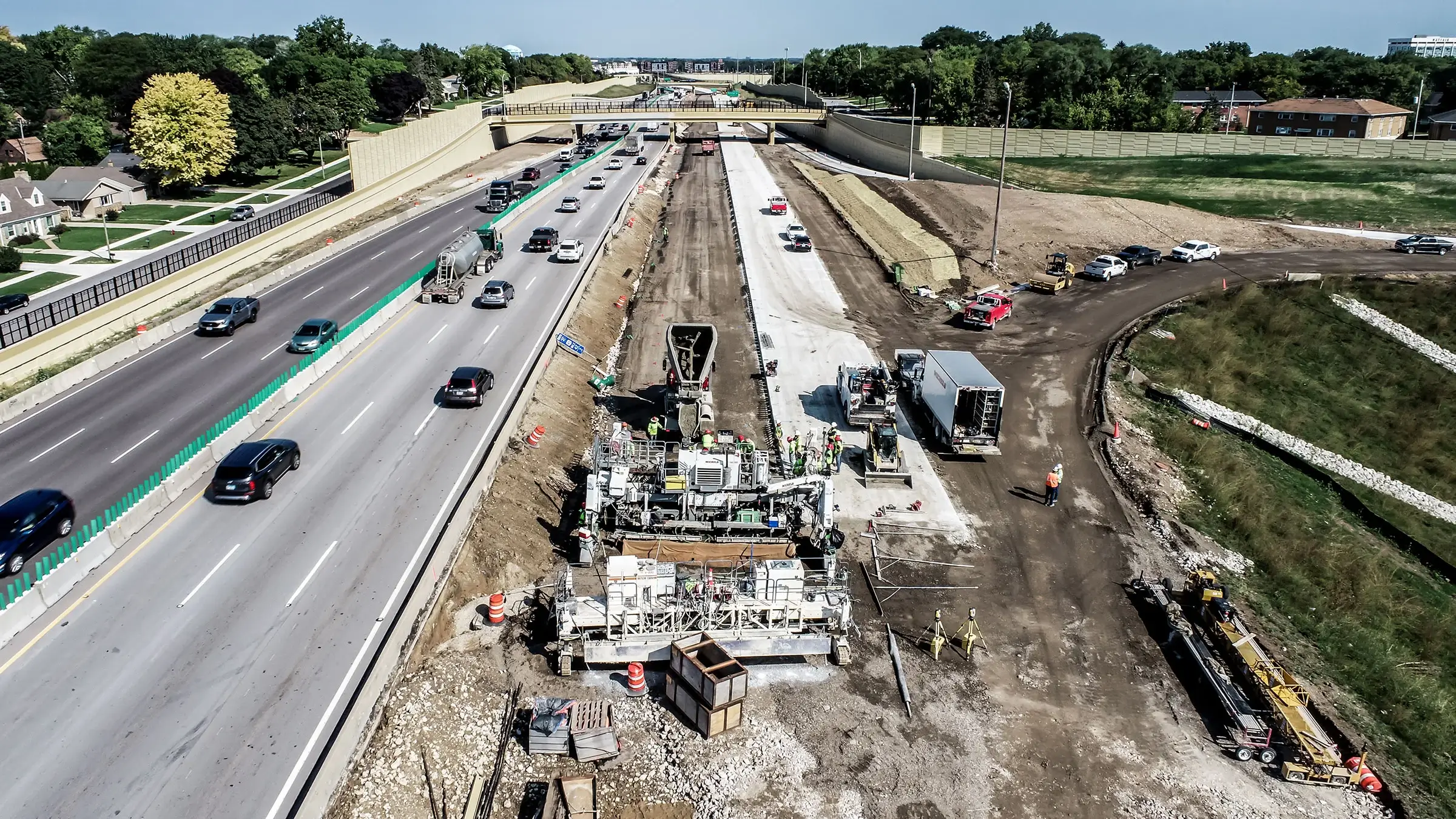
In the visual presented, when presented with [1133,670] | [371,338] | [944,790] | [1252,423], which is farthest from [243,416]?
[1252,423]

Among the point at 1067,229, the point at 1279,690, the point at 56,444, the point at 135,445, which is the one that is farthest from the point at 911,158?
the point at 56,444

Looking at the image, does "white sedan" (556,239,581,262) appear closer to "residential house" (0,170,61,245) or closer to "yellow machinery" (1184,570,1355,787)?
"yellow machinery" (1184,570,1355,787)

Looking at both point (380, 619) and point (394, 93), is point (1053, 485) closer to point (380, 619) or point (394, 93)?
point (380, 619)

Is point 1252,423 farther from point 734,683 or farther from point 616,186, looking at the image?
point 616,186

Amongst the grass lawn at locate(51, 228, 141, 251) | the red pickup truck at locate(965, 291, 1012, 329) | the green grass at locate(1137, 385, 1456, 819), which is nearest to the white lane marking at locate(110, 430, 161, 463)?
the green grass at locate(1137, 385, 1456, 819)

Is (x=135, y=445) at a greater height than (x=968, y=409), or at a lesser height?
lesser

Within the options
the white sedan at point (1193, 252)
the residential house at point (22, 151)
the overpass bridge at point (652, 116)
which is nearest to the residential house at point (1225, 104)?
the overpass bridge at point (652, 116)
